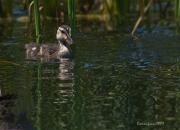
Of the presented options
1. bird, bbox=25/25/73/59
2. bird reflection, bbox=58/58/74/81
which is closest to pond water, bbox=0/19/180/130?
bird reflection, bbox=58/58/74/81

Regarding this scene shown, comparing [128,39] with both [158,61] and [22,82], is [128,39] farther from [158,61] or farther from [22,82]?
[22,82]

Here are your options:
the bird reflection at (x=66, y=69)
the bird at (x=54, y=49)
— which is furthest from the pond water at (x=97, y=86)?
the bird at (x=54, y=49)

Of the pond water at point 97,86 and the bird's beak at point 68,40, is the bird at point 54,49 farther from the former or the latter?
the pond water at point 97,86

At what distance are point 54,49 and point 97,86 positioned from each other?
2514 millimetres

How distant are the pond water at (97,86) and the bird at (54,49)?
0.13 meters

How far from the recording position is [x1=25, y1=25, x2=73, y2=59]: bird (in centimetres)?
1066

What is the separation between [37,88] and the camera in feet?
28.0

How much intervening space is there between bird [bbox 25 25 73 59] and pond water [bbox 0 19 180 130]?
13cm

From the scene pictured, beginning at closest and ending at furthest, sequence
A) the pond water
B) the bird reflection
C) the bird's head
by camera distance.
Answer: the pond water, the bird reflection, the bird's head

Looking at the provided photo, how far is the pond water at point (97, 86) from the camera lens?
7.05 m

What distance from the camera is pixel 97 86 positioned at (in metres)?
8.55

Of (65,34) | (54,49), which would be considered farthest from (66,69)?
(54,49)

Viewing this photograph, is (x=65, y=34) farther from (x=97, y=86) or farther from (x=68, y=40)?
(x=97, y=86)

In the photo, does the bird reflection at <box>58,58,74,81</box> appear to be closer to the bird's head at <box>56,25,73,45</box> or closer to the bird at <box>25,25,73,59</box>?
the bird at <box>25,25,73,59</box>
